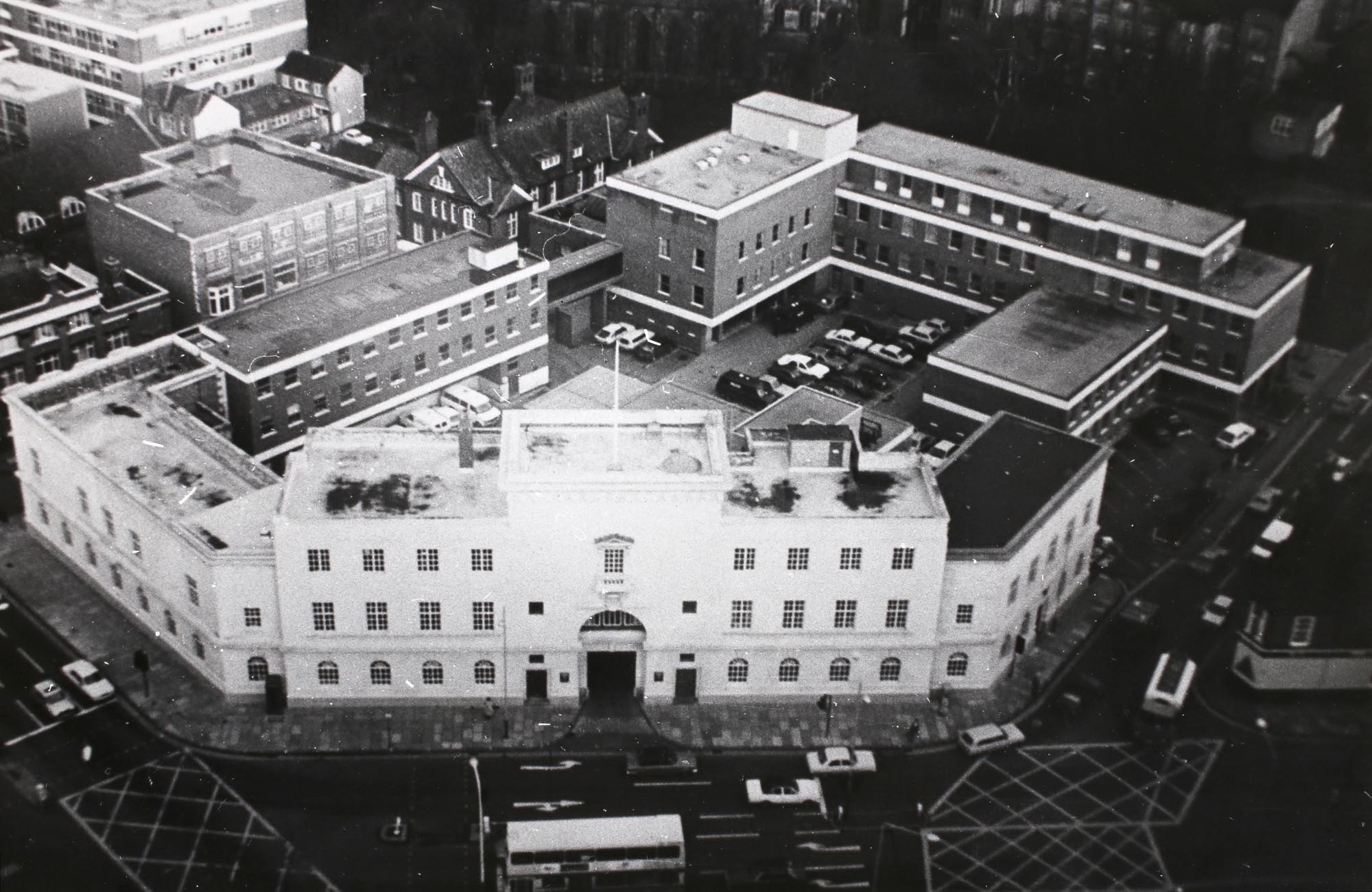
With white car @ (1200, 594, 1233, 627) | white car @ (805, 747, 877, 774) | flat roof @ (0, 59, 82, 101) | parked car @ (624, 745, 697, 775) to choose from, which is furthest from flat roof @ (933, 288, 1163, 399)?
flat roof @ (0, 59, 82, 101)

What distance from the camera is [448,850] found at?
73.9 metres

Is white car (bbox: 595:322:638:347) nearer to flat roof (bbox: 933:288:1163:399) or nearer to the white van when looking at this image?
the white van

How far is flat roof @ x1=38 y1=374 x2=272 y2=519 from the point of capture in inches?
3319

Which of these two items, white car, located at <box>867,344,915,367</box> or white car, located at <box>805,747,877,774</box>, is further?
white car, located at <box>867,344,915,367</box>

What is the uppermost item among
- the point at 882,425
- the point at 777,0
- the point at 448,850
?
the point at 777,0

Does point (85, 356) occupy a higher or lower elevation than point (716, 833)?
higher

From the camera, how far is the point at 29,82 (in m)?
136

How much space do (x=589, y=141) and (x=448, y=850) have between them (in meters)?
76.1

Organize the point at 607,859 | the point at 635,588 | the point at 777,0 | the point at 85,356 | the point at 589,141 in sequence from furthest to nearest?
1. the point at 777,0
2. the point at 589,141
3. the point at 85,356
4. the point at 635,588
5. the point at 607,859

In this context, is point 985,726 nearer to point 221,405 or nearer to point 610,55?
point 221,405

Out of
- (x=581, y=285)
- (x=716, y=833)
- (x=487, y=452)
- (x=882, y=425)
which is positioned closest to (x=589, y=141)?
(x=581, y=285)

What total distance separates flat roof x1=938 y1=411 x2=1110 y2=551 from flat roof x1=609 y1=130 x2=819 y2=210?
3076 centimetres

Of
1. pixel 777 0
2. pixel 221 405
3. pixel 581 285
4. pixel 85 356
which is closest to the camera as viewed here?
pixel 221 405

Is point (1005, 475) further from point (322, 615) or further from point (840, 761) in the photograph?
point (322, 615)
